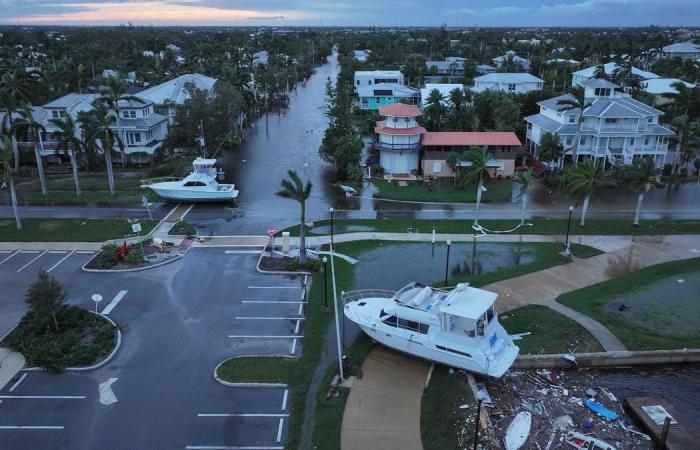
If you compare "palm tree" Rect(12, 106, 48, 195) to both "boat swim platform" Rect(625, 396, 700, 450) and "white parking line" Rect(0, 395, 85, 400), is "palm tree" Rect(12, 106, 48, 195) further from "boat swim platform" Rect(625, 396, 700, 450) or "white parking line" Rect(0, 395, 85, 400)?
"boat swim platform" Rect(625, 396, 700, 450)

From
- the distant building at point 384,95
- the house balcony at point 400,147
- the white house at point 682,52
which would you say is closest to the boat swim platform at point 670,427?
the house balcony at point 400,147

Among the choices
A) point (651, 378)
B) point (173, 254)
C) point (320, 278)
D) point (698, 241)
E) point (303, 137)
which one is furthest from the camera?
point (303, 137)

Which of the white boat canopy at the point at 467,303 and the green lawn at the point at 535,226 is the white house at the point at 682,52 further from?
the white boat canopy at the point at 467,303

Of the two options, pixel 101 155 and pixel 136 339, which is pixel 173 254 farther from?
pixel 101 155

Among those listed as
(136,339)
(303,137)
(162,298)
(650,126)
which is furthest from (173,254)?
(650,126)

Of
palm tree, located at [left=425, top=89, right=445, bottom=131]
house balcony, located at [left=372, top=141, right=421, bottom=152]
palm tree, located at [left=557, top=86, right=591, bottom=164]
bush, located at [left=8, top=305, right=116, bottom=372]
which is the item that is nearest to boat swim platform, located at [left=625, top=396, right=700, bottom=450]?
bush, located at [left=8, top=305, right=116, bottom=372]

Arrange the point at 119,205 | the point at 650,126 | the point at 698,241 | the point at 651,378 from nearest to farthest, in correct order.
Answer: the point at 651,378 → the point at 698,241 → the point at 119,205 → the point at 650,126
